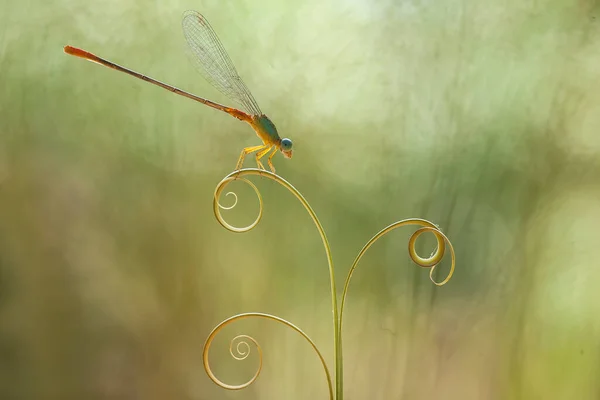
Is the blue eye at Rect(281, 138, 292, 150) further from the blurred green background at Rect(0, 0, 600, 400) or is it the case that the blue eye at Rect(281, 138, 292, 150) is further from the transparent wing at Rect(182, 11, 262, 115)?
the blurred green background at Rect(0, 0, 600, 400)

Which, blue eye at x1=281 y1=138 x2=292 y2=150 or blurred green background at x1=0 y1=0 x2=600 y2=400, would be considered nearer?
blue eye at x1=281 y1=138 x2=292 y2=150

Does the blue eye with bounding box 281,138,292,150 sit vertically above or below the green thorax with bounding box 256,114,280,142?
below

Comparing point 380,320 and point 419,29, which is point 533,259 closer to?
point 380,320

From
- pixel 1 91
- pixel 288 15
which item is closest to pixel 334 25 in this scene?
pixel 288 15

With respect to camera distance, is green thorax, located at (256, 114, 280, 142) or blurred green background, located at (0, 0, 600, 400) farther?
blurred green background, located at (0, 0, 600, 400)

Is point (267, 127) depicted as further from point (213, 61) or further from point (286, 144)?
point (213, 61)

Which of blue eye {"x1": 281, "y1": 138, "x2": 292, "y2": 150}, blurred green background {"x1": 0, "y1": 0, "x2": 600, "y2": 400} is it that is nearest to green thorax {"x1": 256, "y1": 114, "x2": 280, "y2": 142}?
blue eye {"x1": 281, "y1": 138, "x2": 292, "y2": 150}
